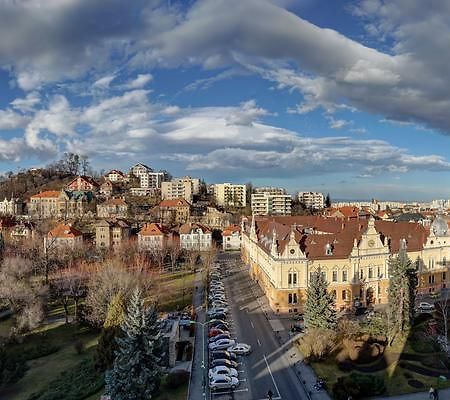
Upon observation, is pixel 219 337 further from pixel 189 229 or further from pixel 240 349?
pixel 189 229

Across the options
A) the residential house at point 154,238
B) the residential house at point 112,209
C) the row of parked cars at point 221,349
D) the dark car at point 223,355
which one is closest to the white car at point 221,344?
the row of parked cars at point 221,349

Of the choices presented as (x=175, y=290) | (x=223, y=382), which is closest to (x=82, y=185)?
(x=175, y=290)

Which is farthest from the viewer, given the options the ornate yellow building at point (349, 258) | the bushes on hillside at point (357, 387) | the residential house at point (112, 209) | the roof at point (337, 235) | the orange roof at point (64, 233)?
the residential house at point (112, 209)

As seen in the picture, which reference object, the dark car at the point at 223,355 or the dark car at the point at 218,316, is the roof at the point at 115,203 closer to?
the dark car at the point at 218,316

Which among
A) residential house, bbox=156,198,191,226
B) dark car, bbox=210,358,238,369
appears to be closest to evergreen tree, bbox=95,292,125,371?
dark car, bbox=210,358,238,369

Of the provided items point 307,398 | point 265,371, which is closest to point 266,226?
point 265,371

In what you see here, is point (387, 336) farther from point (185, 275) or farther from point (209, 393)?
point (185, 275)
